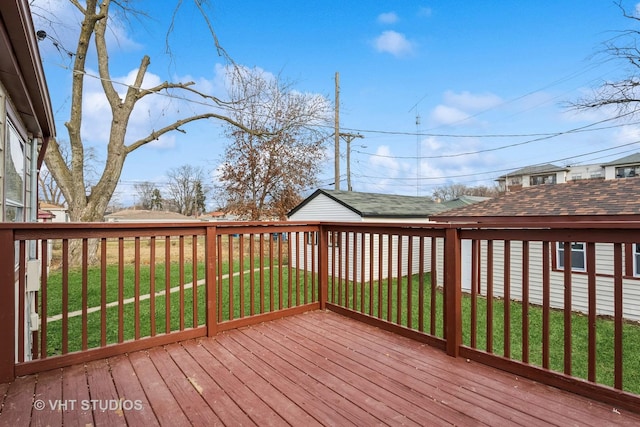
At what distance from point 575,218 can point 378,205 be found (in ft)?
17.1

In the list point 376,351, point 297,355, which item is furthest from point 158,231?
point 376,351

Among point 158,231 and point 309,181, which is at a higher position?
point 309,181

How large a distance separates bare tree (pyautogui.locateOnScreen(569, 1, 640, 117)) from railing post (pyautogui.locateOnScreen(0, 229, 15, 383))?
14551 millimetres

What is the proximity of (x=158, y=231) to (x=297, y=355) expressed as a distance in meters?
1.41

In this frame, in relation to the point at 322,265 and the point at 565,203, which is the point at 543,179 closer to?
the point at 565,203

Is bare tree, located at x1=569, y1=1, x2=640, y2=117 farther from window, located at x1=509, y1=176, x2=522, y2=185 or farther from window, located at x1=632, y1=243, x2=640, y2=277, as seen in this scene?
window, located at x1=509, y1=176, x2=522, y2=185

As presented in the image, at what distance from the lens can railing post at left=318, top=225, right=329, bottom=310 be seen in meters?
3.63

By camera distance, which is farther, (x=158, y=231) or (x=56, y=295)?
(x=56, y=295)

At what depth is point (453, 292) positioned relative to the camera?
242 centimetres

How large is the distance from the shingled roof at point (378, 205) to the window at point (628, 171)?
22.4 m

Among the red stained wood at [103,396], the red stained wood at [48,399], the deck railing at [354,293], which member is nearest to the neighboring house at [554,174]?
the deck railing at [354,293]

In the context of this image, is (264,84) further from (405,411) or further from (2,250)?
(405,411)

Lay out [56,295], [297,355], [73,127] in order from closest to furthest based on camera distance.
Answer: [297,355] < [56,295] < [73,127]

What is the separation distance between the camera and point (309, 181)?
46.9 feet
